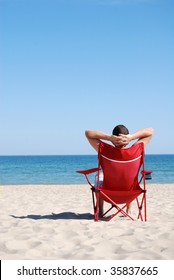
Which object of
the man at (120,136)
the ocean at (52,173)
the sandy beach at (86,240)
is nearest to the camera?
the sandy beach at (86,240)

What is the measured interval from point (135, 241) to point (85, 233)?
0.60m

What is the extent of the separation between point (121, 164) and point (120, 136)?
31 cm

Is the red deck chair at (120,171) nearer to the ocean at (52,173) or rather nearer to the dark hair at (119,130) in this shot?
the dark hair at (119,130)

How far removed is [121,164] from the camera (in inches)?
191

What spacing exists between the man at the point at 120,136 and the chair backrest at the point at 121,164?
0.29 ft

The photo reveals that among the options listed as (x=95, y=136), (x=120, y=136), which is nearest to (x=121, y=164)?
(x=120, y=136)

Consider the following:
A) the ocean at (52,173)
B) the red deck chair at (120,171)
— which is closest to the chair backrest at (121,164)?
the red deck chair at (120,171)

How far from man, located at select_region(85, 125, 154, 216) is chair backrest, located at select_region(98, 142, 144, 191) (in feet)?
0.29

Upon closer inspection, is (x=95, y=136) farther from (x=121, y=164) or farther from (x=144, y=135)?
(x=144, y=135)

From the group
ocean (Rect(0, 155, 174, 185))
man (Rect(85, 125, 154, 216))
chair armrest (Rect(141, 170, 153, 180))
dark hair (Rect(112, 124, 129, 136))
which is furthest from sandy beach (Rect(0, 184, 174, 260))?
ocean (Rect(0, 155, 174, 185))

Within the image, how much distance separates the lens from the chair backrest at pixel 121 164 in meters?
4.84
